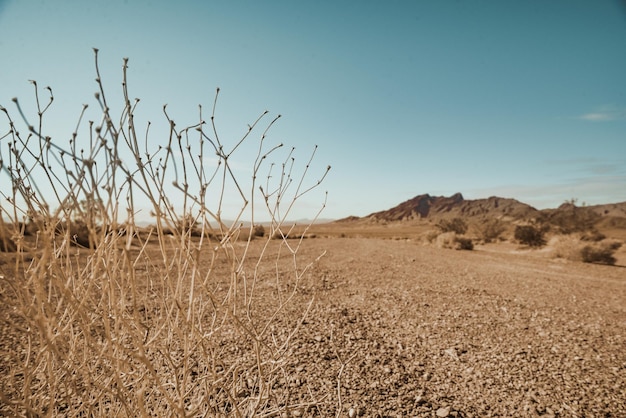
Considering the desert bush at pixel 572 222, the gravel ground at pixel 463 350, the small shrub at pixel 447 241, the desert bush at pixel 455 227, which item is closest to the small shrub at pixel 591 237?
the desert bush at pixel 572 222

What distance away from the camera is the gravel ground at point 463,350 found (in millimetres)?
2430

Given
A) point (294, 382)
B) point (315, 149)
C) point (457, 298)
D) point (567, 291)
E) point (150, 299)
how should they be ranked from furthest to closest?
point (567, 291), point (457, 298), point (150, 299), point (294, 382), point (315, 149)

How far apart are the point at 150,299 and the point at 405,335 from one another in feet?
11.9

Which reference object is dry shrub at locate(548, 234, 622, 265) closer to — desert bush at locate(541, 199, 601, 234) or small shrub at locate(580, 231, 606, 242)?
small shrub at locate(580, 231, 606, 242)

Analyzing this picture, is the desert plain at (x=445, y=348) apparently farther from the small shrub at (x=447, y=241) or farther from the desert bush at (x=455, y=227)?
the desert bush at (x=455, y=227)

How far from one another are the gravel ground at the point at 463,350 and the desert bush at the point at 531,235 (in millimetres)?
11282

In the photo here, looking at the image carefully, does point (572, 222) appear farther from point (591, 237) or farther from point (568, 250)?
point (568, 250)

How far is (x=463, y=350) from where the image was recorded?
3359mm

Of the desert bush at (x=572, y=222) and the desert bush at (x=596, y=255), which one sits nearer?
the desert bush at (x=596, y=255)

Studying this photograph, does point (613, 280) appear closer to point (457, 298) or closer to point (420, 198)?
point (457, 298)

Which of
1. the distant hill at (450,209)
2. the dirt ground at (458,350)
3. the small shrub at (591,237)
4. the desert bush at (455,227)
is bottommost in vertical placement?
the dirt ground at (458,350)

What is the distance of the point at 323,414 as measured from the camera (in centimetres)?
219

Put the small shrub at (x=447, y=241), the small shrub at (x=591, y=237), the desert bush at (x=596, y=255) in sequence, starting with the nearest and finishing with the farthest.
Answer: the desert bush at (x=596, y=255) < the small shrub at (x=591, y=237) < the small shrub at (x=447, y=241)

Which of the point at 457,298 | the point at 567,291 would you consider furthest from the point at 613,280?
the point at 457,298
